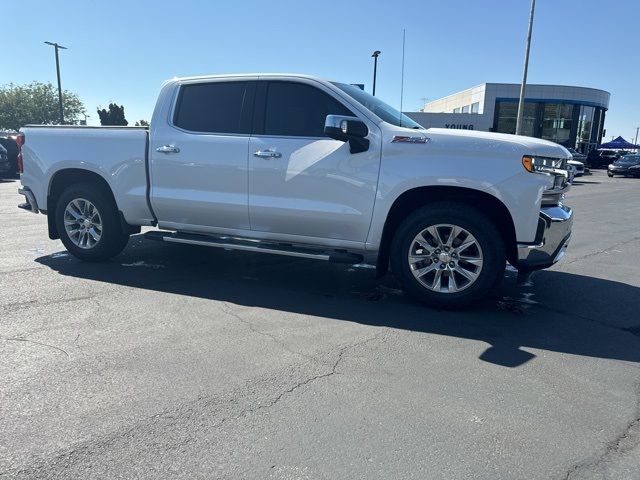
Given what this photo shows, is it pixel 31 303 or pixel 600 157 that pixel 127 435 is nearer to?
pixel 31 303

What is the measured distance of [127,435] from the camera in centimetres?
268

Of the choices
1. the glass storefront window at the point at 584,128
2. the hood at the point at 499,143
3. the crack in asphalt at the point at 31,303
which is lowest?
the crack in asphalt at the point at 31,303

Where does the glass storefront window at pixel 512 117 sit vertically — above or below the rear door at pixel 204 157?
above

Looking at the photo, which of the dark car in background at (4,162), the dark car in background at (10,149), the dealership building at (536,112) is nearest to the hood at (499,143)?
the dark car in background at (4,162)

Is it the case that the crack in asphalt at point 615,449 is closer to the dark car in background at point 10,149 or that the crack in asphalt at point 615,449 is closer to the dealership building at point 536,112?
the dark car in background at point 10,149

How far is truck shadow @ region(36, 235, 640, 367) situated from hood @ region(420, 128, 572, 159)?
4.85 ft

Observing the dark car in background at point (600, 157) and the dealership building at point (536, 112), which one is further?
the dealership building at point (536, 112)

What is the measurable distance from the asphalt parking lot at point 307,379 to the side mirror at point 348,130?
1.53 meters

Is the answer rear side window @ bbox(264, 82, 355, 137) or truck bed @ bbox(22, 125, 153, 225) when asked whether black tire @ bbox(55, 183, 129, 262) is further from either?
rear side window @ bbox(264, 82, 355, 137)

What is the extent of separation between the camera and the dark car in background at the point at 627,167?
102 feet

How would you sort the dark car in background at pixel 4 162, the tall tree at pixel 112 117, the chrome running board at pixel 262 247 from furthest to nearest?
1. the dark car in background at pixel 4 162
2. the tall tree at pixel 112 117
3. the chrome running board at pixel 262 247

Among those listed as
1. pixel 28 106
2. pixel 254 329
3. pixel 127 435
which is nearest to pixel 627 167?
pixel 254 329

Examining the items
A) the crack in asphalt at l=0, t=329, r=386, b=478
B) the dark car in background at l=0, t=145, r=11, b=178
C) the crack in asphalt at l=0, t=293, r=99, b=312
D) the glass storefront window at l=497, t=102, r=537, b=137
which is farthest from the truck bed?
the glass storefront window at l=497, t=102, r=537, b=137

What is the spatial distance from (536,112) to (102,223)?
49410 mm
